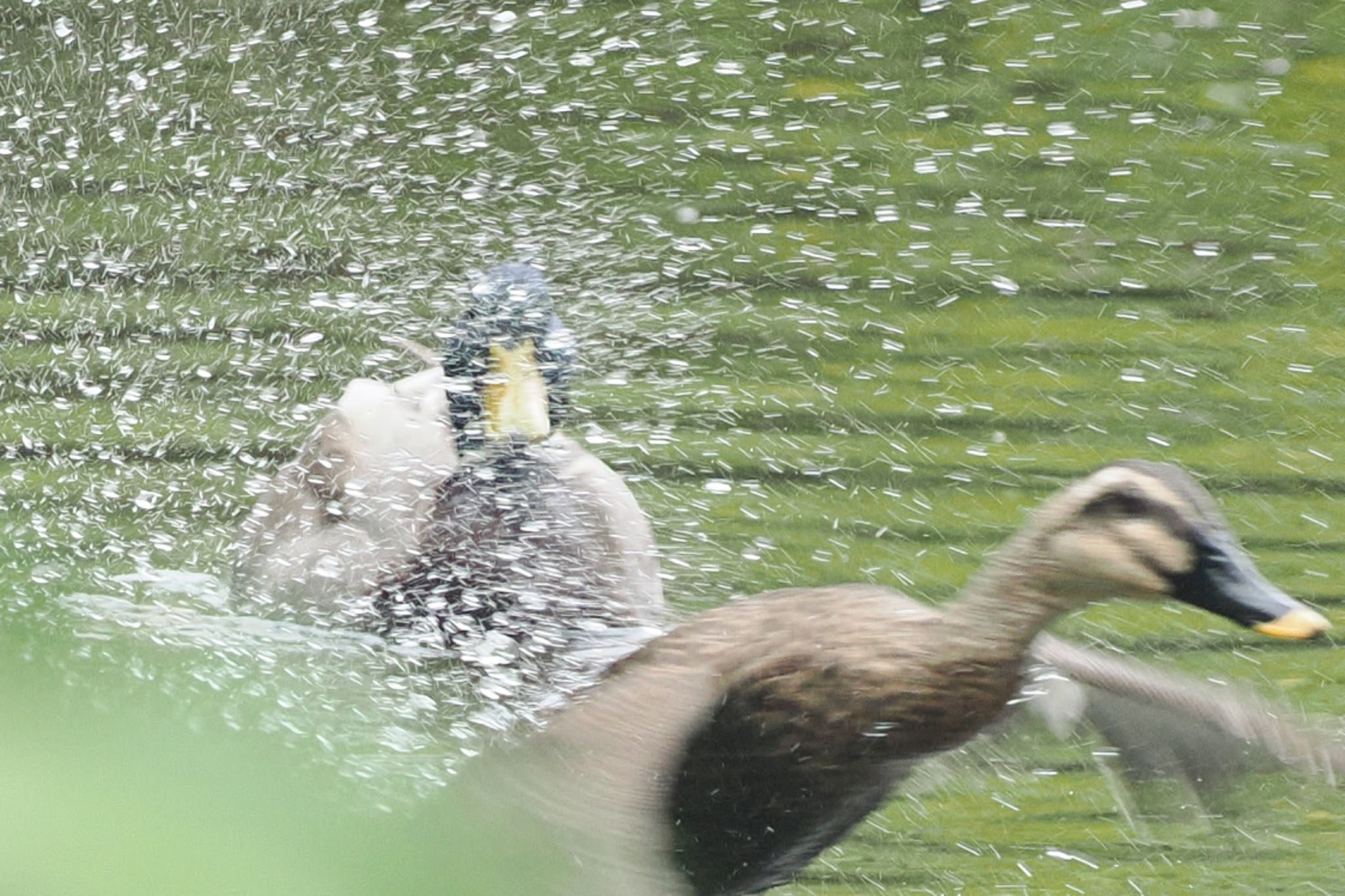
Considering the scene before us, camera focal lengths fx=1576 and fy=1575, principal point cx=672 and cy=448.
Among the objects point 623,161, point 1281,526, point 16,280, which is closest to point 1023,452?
point 1281,526

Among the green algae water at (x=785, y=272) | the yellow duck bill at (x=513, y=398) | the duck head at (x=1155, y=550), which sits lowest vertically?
the green algae water at (x=785, y=272)

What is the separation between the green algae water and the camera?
12.1 feet

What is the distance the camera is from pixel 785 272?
412 cm

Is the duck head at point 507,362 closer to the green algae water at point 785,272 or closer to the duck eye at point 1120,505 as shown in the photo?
the green algae water at point 785,272

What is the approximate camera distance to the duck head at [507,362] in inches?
113

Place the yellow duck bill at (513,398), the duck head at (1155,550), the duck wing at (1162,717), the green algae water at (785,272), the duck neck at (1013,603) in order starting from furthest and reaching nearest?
the green algae water at (785,272) → the yellow duck bill at (513,398) → the duck wing at (1162,717) → the duck neck at (1013,603) → the duck head at (1155,550)

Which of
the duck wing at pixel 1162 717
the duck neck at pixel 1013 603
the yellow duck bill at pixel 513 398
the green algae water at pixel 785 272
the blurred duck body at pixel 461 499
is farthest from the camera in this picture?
the green algae water at pixel 785 272

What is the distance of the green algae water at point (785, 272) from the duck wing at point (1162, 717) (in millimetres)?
802

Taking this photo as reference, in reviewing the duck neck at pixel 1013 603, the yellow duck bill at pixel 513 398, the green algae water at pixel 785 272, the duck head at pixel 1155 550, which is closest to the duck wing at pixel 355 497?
the yellow duck bill at pixel 513 398

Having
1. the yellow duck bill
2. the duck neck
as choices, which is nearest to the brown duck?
the duck neck

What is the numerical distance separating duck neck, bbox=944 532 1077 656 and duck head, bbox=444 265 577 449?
996mm

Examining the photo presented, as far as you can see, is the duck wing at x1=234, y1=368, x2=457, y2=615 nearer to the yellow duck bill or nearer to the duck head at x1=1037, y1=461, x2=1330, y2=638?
the yellow duck bill

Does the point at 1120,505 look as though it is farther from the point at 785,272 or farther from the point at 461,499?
the point at 785,272

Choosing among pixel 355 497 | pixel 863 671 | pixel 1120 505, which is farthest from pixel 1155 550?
pixel 355 497
